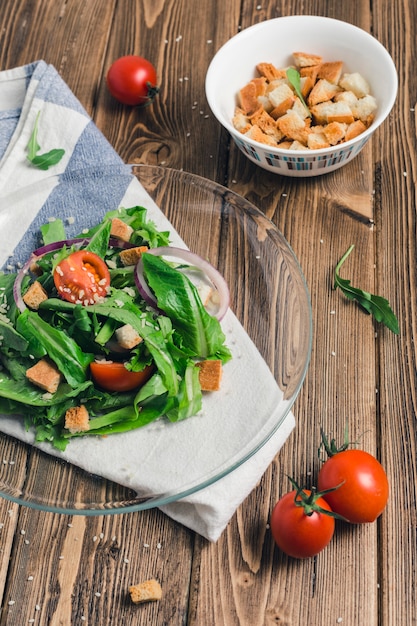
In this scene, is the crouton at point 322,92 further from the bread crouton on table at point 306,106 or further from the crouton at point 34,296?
the crouton at point 34,296

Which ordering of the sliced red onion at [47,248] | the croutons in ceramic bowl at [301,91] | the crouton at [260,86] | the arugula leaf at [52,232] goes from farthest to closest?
the crouton at [260,86]
the croutons in ceramic bowl at [301,91]
the arugula leaf at [52,232]
the sliced red onion at [47,248]

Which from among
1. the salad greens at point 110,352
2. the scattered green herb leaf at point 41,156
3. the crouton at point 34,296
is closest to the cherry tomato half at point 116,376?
the salad greens at point 110,352

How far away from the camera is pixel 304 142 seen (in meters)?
2.44

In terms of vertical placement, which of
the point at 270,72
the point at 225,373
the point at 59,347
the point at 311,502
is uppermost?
the point at 270,72

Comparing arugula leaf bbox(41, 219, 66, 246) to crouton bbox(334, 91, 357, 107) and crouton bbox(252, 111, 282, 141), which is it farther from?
crouton bbox(334, 91, 357, 107)

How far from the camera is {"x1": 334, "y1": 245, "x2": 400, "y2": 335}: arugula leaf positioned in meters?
2.32

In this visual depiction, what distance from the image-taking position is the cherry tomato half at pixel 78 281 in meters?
2.05

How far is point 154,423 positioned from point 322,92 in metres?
1.25

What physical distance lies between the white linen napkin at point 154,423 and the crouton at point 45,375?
15 cm

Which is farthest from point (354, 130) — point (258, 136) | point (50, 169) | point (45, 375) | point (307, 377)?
point (45, 375)

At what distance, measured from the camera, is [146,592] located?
78.5 inches

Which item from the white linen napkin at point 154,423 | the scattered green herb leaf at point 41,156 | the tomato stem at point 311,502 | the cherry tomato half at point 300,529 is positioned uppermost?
the scattered green herb leaf at point 41,156

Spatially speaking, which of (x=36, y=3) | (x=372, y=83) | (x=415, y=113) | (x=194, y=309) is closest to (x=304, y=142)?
(x=372, y=83)

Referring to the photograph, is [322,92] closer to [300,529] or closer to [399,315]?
[399,315]
